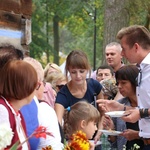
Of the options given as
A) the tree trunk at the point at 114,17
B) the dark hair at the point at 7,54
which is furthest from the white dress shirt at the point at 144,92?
the tree trunk at the point at 114,17

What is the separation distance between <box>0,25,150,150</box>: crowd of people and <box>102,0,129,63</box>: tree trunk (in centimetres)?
492

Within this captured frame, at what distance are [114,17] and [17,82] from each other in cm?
899

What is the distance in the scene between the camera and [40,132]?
234 centimetres

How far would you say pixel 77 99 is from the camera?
539 centimetres

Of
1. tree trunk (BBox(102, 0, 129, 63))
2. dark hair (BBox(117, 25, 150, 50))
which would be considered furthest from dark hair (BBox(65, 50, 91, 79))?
tree trunk (BBox(102, 0, 129, 63))

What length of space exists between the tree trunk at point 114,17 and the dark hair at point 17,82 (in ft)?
28.8

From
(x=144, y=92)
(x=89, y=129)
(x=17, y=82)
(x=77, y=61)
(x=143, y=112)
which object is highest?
(x=17, y=82)

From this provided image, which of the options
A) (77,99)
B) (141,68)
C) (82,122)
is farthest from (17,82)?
(77,99)

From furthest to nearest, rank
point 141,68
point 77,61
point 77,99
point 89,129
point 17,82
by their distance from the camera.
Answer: point 77,99
point 77,61
point 141,68
point 89,129
point 17,82

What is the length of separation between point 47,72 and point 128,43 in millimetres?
2603

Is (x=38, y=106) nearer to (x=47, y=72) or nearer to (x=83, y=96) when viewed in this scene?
(x=83, y=96)

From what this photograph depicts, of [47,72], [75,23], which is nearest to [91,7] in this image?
[75,23]

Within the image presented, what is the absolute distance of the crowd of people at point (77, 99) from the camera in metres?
2.89

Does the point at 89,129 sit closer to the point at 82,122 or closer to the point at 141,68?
the point at 82,122
